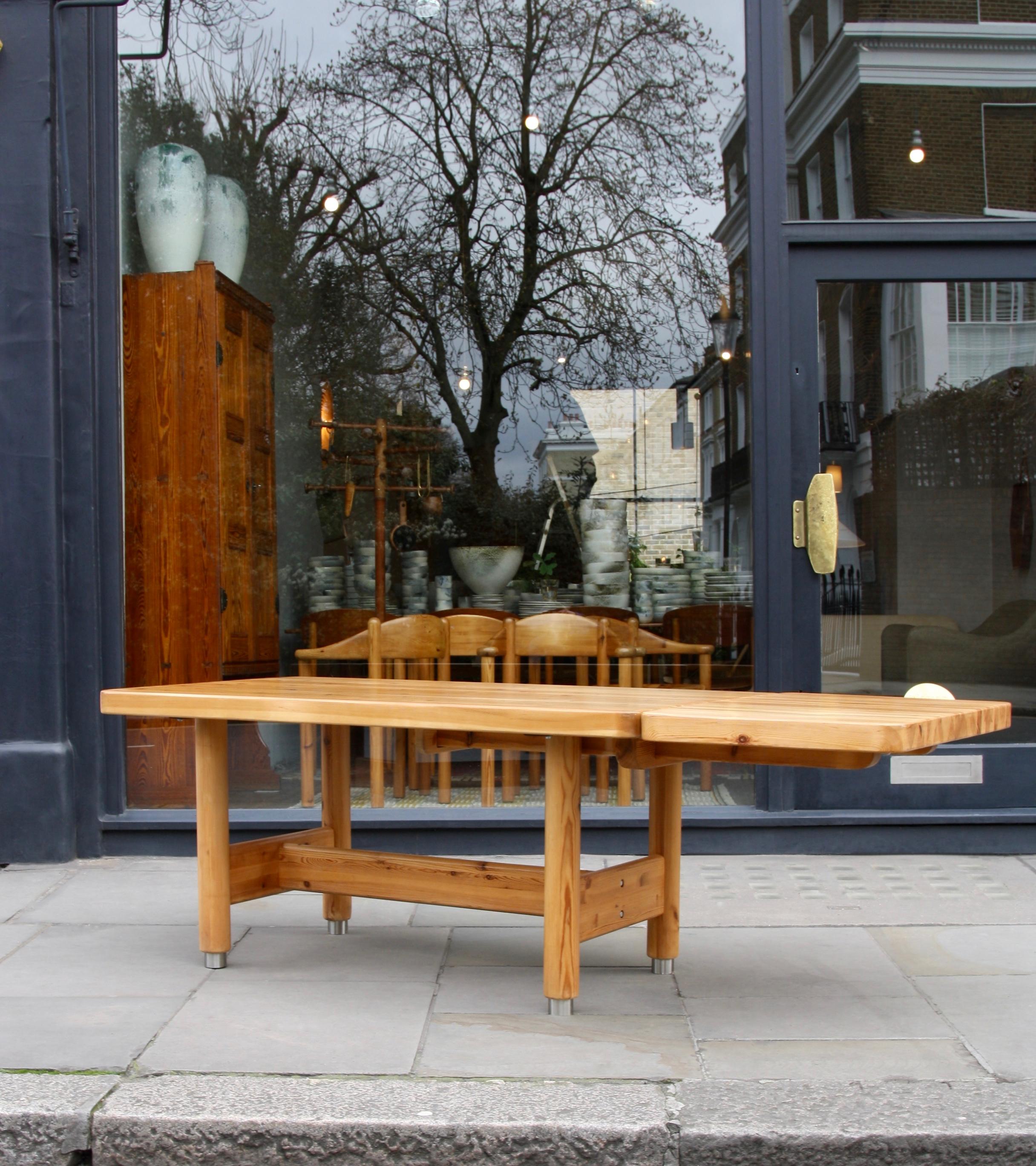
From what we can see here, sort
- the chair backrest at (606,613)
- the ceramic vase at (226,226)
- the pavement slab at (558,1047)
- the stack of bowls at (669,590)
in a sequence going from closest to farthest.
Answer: the pavement slab at (558,1047) → the stack of bowls at (669,590) → the chair backrest at (606,613) → the ceramic vase at (226,226)

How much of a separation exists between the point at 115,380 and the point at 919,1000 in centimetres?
397

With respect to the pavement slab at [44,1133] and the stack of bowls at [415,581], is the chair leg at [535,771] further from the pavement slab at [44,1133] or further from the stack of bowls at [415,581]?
the pavement slab at [44,1133]

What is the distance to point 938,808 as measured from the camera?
5633 mm

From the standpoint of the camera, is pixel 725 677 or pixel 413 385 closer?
pixel 725 677

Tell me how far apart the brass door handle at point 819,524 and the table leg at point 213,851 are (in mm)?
2745

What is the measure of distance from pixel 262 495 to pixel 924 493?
10.3ft

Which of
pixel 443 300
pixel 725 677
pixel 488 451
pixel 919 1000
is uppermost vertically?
pixel 443 300

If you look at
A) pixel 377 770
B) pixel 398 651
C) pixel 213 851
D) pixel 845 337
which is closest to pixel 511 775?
pixel 377 770

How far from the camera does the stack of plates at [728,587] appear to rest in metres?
5.84

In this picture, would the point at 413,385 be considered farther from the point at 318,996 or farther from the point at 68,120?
the point at 318,996

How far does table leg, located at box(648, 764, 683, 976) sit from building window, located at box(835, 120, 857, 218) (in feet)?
9.67

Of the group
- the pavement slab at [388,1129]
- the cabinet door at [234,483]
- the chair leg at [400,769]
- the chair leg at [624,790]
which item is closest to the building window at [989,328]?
the chair leg at [624,790]

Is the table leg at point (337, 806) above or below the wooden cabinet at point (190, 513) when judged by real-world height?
below

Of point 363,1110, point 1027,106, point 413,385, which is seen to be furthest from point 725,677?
point 363,1110
